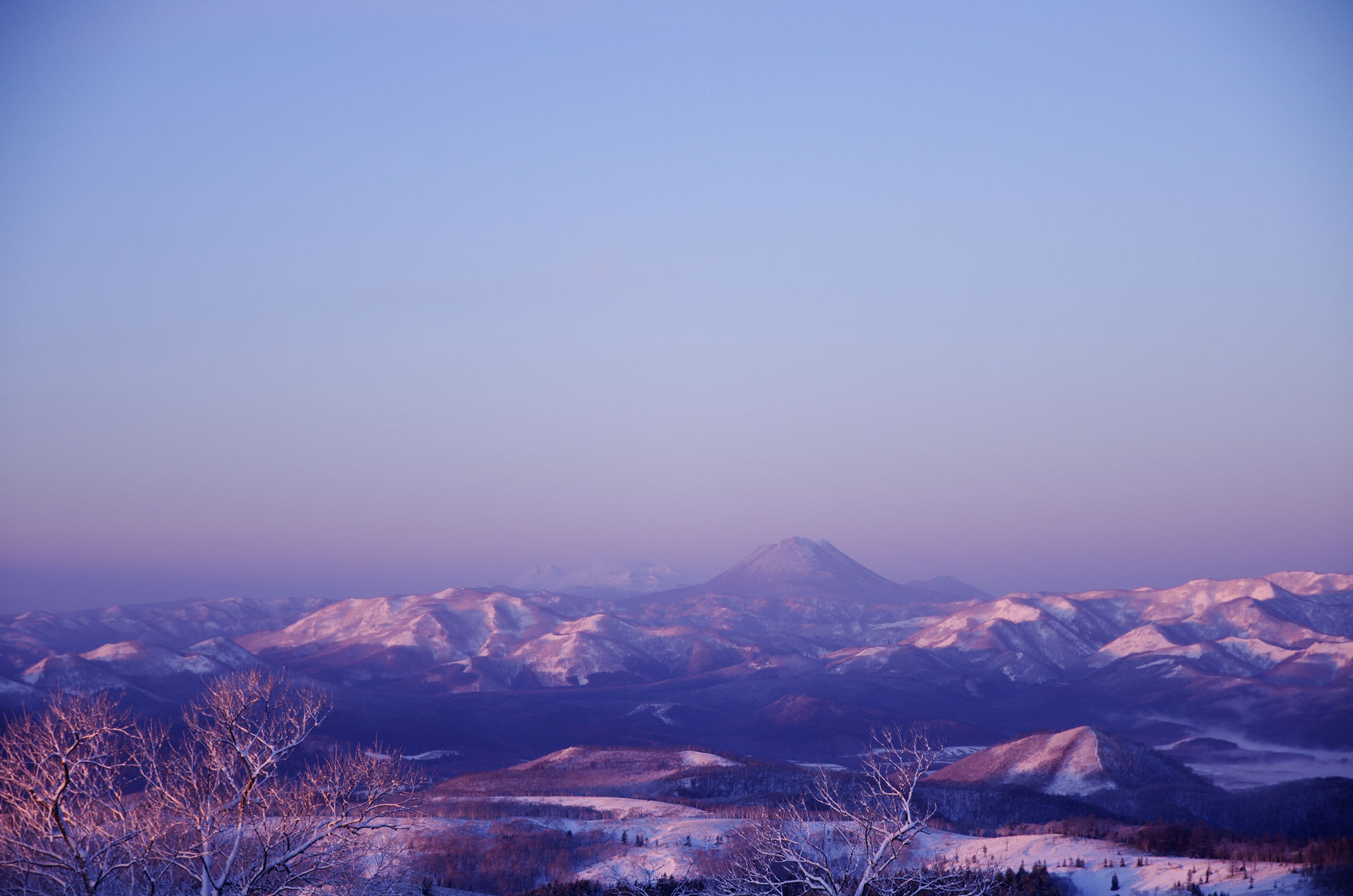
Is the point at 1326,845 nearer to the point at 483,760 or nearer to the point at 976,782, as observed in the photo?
the point at 976,782

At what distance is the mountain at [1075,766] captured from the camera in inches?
4500

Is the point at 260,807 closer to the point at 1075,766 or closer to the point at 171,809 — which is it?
the point at 171,809

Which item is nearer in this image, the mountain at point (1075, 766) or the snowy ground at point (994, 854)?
the snowy ground at point (994, 854)

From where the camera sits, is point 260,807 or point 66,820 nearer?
point 66,820

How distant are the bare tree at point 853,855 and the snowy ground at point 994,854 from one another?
8.93 feet

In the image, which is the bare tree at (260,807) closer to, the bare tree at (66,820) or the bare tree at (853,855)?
the bare tree at (66,820)

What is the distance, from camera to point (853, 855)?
31984 mm

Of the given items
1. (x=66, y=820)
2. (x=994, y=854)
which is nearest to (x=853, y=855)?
(x=66, y=820)

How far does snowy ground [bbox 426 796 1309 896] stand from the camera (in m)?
42.9

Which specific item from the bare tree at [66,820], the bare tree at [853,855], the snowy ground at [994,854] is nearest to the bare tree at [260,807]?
the bare tree at [66,820]

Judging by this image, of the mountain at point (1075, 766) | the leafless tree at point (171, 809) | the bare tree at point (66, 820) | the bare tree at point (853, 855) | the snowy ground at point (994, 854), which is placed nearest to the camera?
the bare tree at point (66, 820)

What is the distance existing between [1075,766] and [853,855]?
97210 mm

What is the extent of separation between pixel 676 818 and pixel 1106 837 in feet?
90.0

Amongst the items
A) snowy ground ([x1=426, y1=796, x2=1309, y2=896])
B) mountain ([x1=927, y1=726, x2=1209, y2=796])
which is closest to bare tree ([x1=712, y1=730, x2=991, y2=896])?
snowy ground ([x1=426, y1=796, x2=1309, y2=896])
